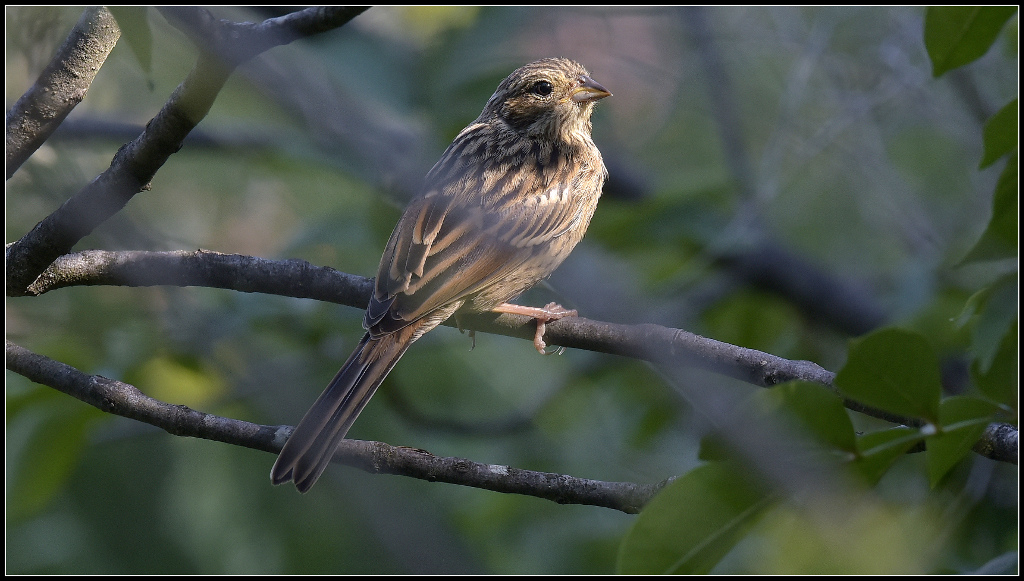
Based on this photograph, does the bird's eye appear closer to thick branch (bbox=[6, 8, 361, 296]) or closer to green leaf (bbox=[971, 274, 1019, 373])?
thick branch (bbox=[6, 8, 361, 296])

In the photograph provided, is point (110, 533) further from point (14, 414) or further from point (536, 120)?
point (536, 120)

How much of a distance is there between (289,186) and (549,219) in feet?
10.7

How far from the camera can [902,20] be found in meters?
6.92

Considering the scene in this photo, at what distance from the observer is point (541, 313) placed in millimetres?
3766

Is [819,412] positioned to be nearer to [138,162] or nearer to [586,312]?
[586,312]

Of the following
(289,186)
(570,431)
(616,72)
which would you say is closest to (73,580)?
(570,431)

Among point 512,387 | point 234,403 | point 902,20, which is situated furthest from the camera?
point 902,20

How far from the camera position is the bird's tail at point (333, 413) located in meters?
2.78

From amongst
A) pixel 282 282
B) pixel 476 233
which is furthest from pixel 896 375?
pixel 476 233

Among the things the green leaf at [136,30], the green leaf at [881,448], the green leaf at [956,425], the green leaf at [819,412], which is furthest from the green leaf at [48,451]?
the green leaf at [956,425]

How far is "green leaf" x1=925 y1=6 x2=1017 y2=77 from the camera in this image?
90.0 inches

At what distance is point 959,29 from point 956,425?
1.11 metres

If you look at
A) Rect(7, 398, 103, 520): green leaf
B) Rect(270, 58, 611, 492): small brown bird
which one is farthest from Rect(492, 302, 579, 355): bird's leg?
Rect(7, 398, 103, 520): green leaf

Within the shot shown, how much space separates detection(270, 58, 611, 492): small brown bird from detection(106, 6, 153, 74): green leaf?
4.82 ft
